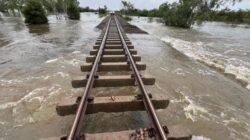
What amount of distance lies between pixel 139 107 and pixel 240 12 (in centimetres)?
7375

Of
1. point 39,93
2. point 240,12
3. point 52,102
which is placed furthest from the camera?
point 240,12

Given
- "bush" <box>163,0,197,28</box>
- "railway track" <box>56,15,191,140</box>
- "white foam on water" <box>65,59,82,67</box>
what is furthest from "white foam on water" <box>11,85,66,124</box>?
"bush" <box>163,0,197,28</box>

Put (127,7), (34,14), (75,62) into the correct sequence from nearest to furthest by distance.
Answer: (75,62) → (34,14) → (127,7)

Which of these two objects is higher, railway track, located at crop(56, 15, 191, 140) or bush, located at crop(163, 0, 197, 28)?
bush, located at crop(163, 0, 197, 28)

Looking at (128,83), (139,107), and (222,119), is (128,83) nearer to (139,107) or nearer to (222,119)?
(139,107)

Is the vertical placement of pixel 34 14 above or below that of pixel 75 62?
above

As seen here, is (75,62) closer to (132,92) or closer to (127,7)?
(132,92)

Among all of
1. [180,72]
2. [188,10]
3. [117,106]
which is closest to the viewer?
[117,106]

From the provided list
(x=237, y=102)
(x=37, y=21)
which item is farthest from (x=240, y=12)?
(x=237, y=102)

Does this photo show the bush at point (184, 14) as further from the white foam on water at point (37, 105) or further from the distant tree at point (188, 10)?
the white foam on water at point (37, 105)

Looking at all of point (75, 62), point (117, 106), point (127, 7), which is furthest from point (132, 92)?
point (127, 7)

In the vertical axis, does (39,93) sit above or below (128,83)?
below

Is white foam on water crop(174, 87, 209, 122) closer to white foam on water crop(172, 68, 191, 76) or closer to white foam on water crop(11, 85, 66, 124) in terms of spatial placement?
white foam on water crop(172, 68, 191, 76)

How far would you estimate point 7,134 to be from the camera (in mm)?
3174
